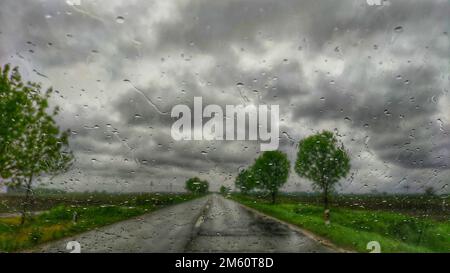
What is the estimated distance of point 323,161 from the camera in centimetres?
2838

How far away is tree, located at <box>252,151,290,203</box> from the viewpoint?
1564 inches

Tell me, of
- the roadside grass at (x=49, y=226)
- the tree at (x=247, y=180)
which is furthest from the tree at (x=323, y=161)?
the roadside grass at (x=49, y=226)

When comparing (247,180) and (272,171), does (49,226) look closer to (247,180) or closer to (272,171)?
(247,180)

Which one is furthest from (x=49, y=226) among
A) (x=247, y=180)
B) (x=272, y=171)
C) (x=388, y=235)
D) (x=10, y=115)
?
(x=272, y=171)

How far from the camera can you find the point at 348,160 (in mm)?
26984

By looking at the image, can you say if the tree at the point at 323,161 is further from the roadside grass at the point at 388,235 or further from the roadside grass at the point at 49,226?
the roadside grass at the point at 49,226

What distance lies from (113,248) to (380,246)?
7699mm

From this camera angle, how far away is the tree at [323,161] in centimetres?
2694

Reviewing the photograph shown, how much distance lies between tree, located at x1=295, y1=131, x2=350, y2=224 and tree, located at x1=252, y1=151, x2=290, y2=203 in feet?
29.3

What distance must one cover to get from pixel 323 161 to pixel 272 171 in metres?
16.4

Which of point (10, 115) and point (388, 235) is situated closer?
point (10, 115)

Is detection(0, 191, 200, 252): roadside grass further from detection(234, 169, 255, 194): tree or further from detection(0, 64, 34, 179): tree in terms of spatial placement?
detection(234, 169, 255, 194): tree
